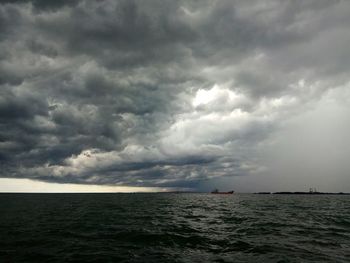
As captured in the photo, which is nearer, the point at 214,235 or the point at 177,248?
the point at 177,248

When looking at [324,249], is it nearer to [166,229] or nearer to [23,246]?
[166,229]

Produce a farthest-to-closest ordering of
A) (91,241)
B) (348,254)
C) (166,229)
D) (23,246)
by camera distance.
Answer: (166,229) < (91,241) < (23,246) < (348,254)

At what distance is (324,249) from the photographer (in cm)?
1967

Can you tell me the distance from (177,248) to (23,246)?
11740mm

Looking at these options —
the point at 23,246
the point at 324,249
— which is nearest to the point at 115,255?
the point at 23,246

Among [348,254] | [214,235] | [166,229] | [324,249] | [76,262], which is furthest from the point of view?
[166,229]

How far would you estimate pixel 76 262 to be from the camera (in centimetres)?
1688

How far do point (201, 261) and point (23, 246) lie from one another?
1391 centimetres

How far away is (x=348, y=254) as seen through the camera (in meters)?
18.2

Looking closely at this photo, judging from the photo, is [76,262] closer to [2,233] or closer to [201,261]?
[201,261]

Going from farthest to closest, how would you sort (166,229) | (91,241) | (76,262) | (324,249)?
(166,229)
(91,241)
(324,249)
(76,262)

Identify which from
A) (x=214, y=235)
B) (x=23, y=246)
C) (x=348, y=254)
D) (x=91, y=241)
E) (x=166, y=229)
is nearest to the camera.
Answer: (x=348, y=254)

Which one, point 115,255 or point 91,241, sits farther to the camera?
point 91,241

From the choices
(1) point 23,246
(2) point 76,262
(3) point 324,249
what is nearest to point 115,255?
(2) point 76,262
